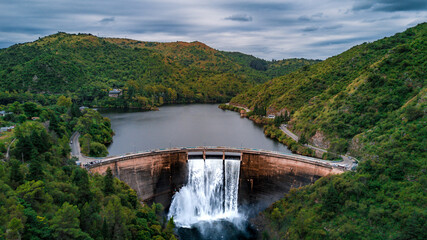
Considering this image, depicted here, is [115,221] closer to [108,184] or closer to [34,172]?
[108,184]

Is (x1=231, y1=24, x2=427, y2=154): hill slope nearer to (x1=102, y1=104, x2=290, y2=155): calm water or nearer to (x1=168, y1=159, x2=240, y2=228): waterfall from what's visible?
(x1=102, y1=104, x2=290, y2=155): calm water

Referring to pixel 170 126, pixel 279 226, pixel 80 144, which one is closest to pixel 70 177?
pixel 80 144

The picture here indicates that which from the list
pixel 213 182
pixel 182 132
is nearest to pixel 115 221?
pixel 213 182

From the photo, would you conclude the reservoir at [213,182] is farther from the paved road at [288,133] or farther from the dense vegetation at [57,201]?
the paved road at [288,133]

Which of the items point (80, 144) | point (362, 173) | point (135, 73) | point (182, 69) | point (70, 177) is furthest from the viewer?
point (182, 69)

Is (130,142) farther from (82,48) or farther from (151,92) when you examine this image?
(82,48)

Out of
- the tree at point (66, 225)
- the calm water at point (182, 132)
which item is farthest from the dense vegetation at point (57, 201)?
the calm water at point (182, 132)
